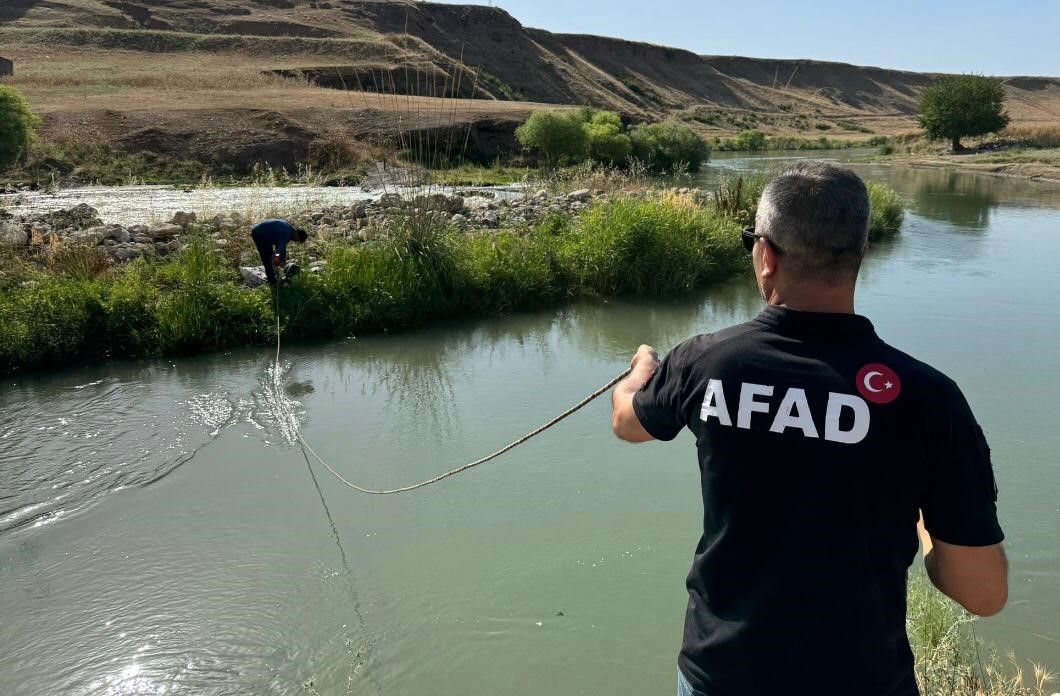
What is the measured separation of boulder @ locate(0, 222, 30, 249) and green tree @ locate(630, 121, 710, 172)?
2279 centimetres

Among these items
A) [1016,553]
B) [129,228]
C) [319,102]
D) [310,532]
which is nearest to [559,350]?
[310,532]

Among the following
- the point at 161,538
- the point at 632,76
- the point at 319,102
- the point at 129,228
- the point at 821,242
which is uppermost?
the point at 632,76

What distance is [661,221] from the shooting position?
11.5 meters

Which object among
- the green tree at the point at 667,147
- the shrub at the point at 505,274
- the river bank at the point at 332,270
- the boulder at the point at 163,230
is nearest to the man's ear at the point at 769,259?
the river bank at the point at 332,270

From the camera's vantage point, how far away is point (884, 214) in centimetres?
1598

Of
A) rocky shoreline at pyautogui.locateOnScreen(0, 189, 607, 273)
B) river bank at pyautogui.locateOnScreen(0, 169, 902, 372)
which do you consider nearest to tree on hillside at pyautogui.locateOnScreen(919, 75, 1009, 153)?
river bank at pyautogui.locateOnScreen(0, 169, 902, 372)

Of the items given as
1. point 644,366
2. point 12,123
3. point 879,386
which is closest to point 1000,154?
point 12,123

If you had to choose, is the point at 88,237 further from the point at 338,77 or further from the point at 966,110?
the point at 966,110

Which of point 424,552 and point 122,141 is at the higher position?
point 122,141

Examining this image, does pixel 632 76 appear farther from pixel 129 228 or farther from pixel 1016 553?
pixel 1016 553

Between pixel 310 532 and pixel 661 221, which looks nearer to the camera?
pixel 310 532

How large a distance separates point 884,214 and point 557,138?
45.7ft

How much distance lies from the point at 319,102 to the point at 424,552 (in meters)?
29.9

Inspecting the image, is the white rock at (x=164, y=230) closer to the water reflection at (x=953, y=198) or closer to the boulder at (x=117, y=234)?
the boulder at (x=117, y=234)
